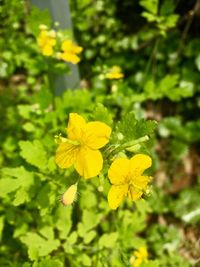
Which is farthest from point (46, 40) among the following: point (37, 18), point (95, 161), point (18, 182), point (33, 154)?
point (95, 161)

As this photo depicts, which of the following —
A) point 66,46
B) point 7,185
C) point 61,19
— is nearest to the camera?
point 7,185

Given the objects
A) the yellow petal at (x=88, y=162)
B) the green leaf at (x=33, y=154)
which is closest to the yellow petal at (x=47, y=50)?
the green leaf at (x=33, y=154)

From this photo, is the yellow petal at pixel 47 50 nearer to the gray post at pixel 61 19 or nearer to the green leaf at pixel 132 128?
the gray post at pixel 61 19

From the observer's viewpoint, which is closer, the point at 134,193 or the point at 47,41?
the point at 134,193

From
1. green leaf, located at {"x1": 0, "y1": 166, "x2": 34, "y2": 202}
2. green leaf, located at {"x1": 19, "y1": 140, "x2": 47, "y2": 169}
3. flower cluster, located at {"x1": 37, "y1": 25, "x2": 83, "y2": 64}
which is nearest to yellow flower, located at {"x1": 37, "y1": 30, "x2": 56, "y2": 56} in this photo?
flower cluster, located at {"x1": 37, "y1": 25, "x2": 83, "y2": 64}

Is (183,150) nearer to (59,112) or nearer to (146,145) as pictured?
(59,112)

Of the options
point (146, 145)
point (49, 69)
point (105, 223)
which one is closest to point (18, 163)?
point (49, 69)

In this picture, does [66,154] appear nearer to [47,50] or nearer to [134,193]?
[134,193]
